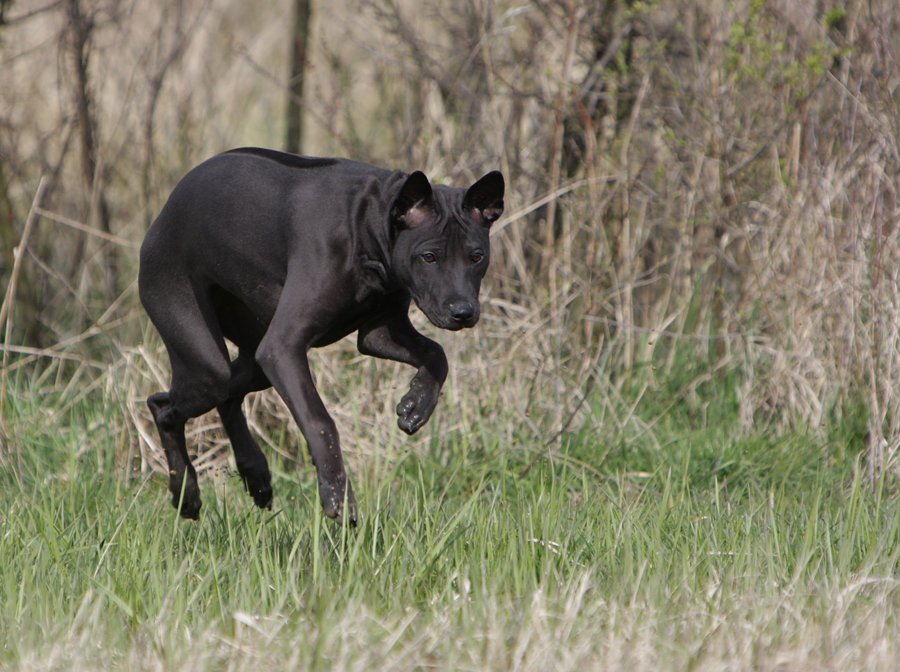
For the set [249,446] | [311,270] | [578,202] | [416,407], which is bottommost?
[249,446]

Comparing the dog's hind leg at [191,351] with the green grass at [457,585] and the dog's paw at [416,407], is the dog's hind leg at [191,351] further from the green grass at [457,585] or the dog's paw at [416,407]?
the dog's paw at [416,407]

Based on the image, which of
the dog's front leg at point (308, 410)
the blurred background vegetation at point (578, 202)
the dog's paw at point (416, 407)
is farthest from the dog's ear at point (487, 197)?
the blurred background vegetation at point (578, 202)

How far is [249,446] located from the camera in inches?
160

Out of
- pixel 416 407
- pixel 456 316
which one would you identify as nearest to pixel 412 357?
pixel 416 407

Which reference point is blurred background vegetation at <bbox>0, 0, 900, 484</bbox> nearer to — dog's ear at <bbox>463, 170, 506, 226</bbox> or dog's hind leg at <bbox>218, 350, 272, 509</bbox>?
dog's hind leg at <bbox>218, 350, 272, 509</bbox>

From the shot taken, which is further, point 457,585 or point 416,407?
point 457,585

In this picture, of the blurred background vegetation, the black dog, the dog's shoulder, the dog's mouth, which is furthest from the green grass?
the dog's shoulder

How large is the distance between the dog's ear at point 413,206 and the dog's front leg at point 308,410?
1.63 ft

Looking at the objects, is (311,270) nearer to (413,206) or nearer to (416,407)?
(413,206)

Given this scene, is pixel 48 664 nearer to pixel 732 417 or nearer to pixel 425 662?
pixel 425 662

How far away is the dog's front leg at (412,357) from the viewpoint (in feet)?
10.9

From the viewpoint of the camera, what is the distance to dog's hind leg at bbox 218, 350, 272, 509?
4.06 m

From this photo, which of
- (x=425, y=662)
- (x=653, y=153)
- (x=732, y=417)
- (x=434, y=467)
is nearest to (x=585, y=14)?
(x=653, y=153)

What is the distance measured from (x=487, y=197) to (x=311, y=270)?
0.62 meters
